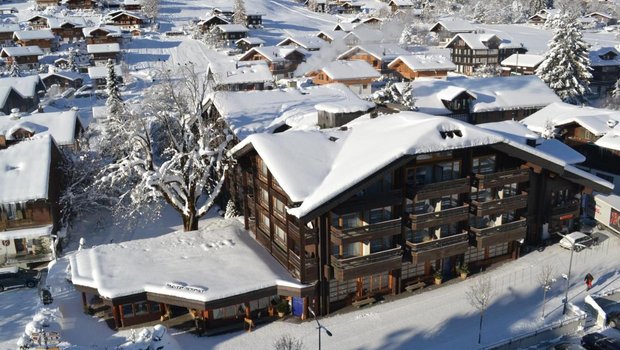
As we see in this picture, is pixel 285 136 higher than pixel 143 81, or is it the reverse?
pixel 285 136

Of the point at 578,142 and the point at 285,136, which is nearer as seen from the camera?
the point at 285,136

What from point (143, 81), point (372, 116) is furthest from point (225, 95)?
point (143, 81)

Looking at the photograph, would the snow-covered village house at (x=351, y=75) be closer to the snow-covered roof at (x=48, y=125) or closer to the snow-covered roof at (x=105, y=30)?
the snow-covered roof at (x=48, y=125)

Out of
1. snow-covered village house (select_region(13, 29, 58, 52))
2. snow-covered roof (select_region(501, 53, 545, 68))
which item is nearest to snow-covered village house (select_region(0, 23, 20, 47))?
snow-covered village house (select_region(13, 29, 58, 52))

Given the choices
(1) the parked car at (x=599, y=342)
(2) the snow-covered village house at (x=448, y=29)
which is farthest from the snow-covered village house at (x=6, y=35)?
(1) the parked car at (x=599, y=342)

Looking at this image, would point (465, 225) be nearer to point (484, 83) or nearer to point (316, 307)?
point (316, 307)
